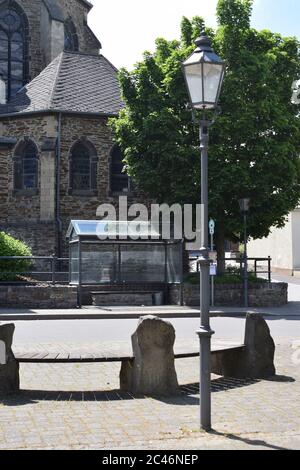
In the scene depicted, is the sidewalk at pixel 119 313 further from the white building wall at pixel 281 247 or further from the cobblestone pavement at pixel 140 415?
the white building wall at pixel 281 247

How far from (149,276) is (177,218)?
91.1 inches

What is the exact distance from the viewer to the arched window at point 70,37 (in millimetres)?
37406

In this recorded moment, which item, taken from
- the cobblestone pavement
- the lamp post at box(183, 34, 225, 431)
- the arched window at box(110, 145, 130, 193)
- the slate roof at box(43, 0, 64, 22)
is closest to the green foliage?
the arched window at box(110, 145, 130, 193)

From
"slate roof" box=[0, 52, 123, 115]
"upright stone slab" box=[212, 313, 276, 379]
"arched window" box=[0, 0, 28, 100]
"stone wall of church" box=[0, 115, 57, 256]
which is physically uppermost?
"arched window" box=[0, 0, 28, 100]

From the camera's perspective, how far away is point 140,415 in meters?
6.24

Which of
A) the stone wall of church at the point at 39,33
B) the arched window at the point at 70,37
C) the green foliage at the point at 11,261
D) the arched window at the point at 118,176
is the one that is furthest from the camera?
the arched window at the point at 70,37

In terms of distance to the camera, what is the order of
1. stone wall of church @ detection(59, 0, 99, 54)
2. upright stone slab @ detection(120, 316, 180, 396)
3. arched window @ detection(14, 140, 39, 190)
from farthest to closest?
stone wall of church @ detection(59, 0, 99, 54) → arched window @ detection(14, 140, 39, 190) → upright stone slab @ detection(120, 316, 180, 396)

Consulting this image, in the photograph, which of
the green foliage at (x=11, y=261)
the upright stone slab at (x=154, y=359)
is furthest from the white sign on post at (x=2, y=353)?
the green foliage at (x=11, y=261)

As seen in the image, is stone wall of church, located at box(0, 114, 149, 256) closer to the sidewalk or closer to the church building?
the church building

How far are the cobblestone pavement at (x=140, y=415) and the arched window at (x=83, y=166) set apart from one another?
2159cm

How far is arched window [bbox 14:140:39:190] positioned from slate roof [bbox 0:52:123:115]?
66.0 inches

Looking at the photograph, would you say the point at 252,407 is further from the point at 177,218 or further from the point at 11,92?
the point at 11,92

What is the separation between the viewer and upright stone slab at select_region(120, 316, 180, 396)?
7.27m
